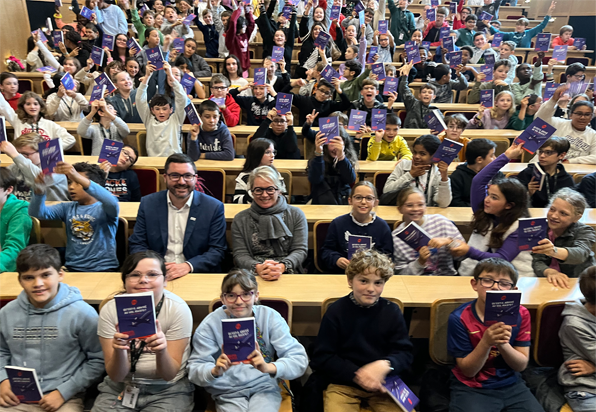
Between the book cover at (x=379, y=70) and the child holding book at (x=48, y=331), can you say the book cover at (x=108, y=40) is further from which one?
the child holding book at (x=48, y=331)

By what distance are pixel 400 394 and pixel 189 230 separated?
154cm

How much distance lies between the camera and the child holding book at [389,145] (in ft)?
14.1

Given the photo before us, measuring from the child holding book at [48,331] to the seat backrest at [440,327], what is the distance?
5.28ft

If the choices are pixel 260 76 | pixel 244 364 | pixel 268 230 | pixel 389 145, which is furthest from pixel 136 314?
pixel 260 76

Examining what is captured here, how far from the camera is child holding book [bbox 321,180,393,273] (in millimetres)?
2709

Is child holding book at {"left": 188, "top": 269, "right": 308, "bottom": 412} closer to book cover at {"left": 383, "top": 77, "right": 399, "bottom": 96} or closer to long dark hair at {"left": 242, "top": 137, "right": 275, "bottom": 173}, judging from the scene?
long dark hair at {"left": 242, "top": 137, "right": 275, "bottom": 173}

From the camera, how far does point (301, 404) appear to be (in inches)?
83.4

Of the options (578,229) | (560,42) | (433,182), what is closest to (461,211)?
(433,182)

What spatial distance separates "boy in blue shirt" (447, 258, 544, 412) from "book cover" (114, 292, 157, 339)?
1.33 meters

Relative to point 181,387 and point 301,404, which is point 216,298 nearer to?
point 181,387

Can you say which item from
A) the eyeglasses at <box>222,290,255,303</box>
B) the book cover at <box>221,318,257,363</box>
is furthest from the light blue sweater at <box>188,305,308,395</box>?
the book cover at <box>221,318,257,363</box>

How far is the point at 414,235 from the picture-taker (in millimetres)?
2451

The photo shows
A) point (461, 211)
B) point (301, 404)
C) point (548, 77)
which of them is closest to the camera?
point (301, 404)

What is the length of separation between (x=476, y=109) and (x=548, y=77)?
78.9 inches
